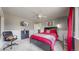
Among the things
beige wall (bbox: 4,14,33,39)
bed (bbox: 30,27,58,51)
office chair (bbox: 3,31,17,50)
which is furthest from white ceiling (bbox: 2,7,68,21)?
office chair (bbox: 3,31,17,50)

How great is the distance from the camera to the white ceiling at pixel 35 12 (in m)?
1.89

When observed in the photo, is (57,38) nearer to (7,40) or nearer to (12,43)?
(12,43)

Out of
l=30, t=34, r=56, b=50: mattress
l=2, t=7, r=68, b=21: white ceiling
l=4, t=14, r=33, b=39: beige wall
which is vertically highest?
l=2, t=7, r=68, b=21: white ceiling

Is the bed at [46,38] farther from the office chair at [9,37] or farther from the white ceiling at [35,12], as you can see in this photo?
the office chair at [9,37]

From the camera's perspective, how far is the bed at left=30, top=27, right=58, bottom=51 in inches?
74.4

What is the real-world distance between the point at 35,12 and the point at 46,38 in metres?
0.72

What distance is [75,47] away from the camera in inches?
75.0

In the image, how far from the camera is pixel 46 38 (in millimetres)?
1898

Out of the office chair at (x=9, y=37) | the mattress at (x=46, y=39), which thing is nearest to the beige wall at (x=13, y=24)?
the office chair at (x=9, y=37)

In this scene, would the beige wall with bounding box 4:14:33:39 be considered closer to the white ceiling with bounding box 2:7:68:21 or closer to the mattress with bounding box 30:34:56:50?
the white ceiling with bounding box 2:7:68:21

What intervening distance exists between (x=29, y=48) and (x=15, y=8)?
1.08 metres

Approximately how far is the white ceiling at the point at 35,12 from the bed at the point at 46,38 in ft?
1.21

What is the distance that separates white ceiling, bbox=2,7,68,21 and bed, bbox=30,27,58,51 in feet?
1.21
